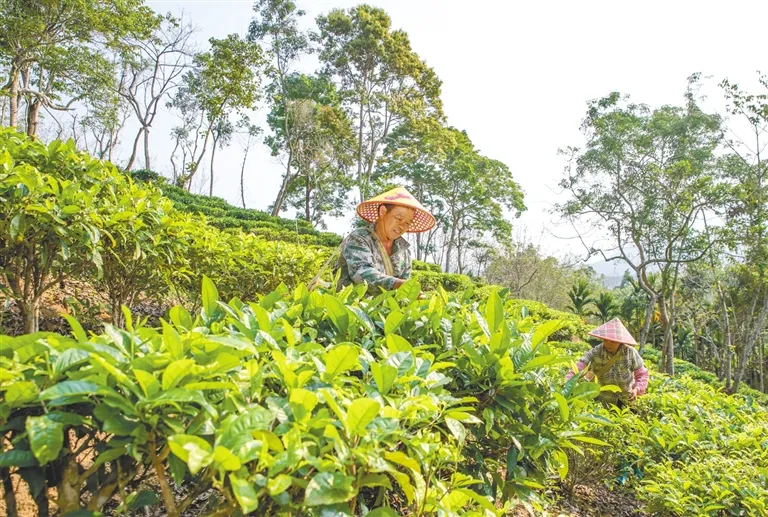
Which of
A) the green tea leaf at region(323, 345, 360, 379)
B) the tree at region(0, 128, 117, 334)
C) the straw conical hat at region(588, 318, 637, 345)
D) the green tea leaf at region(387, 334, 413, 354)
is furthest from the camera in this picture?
the straw conical hat at region(588, 318, 637, 345)

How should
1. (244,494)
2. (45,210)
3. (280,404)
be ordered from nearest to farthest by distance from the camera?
(244,494) → (280,404) → (45,210)

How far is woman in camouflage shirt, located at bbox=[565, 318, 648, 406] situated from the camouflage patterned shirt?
2.17 metres

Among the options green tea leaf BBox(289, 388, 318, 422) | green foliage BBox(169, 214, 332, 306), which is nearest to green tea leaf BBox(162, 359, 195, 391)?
green tea leaf BBox(289, 388, 318, 422)

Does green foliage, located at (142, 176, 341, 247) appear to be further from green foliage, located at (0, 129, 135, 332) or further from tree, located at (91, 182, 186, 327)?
green foliage, located at (0, 129, 135, 332)

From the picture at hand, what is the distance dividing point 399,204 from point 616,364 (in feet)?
9.30

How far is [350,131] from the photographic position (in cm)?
2766

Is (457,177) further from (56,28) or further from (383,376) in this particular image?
(383,376)

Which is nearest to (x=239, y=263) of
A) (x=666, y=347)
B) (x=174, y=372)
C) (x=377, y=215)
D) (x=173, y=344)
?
(x=377, y=215)

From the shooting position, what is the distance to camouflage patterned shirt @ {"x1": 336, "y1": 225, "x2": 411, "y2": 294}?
2.93m

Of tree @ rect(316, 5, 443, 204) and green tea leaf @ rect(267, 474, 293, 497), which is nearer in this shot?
green tea leaf @ rect(267, 474, 293, 497)

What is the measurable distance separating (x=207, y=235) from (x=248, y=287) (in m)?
0.78

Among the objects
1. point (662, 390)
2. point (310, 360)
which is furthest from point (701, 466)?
point (310, 360)

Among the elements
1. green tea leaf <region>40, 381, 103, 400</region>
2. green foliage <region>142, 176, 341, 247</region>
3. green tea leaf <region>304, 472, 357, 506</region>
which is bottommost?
green tea leaf <region>304, 472, 357, 506</region>

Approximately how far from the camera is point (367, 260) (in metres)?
3.11
